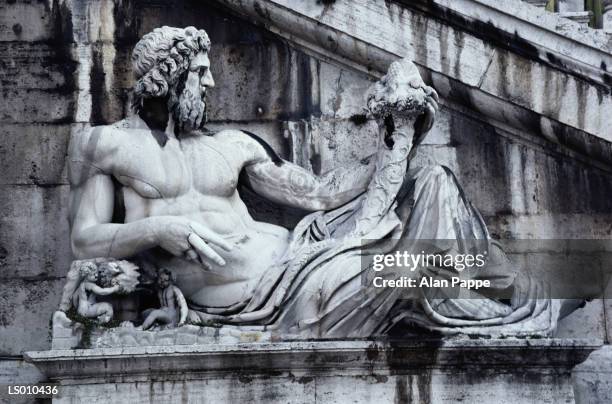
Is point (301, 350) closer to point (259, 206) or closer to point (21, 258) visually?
point (259, 206)

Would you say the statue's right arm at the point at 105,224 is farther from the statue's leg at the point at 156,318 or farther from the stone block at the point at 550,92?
the stone block at the point at 550,92

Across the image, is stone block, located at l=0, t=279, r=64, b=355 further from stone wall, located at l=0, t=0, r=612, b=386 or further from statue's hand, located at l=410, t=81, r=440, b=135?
statue's hand, located at l=410, t=81, r=440, b=135

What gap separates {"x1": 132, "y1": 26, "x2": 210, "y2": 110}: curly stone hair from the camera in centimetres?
1163

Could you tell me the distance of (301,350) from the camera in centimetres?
1088

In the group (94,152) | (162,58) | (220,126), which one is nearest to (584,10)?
(220,126)

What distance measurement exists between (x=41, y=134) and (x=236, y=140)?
1.60m

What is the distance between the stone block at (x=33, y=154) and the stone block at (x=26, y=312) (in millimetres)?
807

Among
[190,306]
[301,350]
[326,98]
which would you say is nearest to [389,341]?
[301,350]

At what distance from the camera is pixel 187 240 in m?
11.2

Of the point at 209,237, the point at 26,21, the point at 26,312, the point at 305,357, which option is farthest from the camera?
the point at 26,21

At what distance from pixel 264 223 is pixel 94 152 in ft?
4.48

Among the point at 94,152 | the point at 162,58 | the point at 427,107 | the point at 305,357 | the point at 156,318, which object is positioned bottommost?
the point at 305,357

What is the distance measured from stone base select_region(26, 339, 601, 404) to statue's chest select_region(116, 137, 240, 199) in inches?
52.0

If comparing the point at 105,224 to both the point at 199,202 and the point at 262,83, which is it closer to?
the point at 199,202
